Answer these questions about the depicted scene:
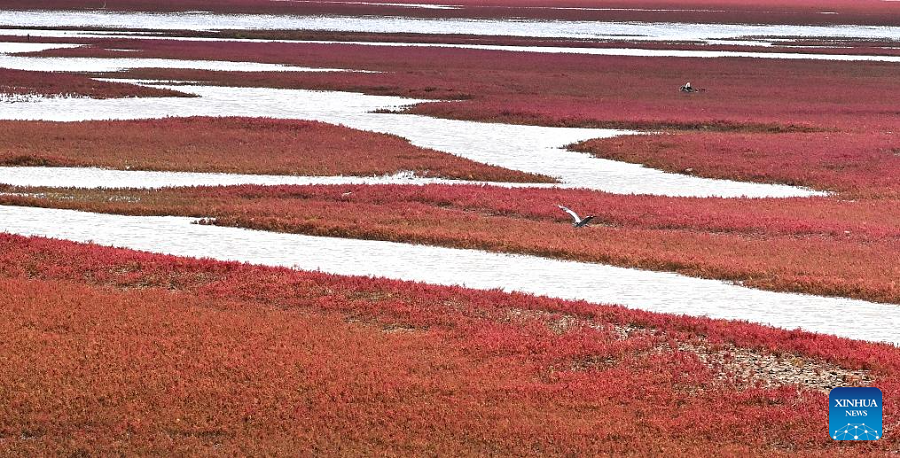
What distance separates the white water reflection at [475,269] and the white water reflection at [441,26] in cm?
10086

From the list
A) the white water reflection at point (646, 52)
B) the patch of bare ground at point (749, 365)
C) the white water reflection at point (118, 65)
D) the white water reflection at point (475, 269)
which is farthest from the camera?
the white water reflection at point (646, 52)

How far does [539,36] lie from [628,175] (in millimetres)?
91739

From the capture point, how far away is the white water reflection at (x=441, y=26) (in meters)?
132

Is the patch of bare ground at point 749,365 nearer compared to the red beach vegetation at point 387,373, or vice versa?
the red beach vegetation at point 387,373

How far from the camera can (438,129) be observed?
51.3 meters

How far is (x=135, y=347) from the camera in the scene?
16797mm

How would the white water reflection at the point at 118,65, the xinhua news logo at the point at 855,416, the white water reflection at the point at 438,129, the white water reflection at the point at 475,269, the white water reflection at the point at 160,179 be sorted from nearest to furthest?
the xinhua news logo at the point at 855,416 → the white water reflection at the point at 475,269 → the white water reflection at the point at 160,179 → the white water reflection at the point at 438,129 → the white water reflection at the point at 118,65

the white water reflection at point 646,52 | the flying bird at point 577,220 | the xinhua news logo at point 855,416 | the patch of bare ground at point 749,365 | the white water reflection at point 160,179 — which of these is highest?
the xinhua news logo at point 855,416

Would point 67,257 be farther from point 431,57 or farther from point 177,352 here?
point 431,57

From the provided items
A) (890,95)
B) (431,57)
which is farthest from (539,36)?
(890,95)

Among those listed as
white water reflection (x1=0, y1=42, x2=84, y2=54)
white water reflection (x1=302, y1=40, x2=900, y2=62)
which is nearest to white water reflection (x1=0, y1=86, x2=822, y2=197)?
white water reflection (x1=0, y1=42, x2=84, y2=54)

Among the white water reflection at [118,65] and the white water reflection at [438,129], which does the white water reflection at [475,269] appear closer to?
the white water reflection at [438,129]

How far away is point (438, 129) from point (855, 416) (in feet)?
129

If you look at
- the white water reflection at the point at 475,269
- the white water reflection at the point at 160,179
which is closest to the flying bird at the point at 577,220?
the white water reflection at the point at 475,269
